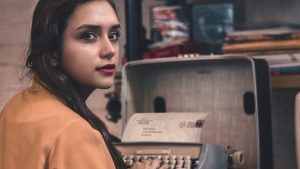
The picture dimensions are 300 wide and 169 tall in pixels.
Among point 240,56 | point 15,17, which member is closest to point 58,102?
point 240,56

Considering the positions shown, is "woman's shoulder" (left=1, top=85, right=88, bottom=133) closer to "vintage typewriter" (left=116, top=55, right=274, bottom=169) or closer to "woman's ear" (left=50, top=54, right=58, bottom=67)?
"woman's ear" (left=50, top=54, right=58, bottom=67)

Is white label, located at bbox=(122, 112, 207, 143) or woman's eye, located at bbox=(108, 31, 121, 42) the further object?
white label, located at bbox=(122, 112, 207, 143)

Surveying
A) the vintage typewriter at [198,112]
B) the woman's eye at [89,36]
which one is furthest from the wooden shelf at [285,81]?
the woman's eye at [89,36]

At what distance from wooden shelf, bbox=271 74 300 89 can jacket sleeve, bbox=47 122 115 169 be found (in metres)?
0.79

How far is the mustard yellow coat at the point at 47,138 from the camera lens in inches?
45.3

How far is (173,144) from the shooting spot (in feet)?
5.29

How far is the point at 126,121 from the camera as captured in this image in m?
1.95

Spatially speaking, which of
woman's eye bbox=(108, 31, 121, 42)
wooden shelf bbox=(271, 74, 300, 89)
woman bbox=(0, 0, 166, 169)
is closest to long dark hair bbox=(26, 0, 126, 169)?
woman bbox=(0, 0, 166, 169)

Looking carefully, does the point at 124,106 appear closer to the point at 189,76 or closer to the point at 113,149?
the point at 189,76

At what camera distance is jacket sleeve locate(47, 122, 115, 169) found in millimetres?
1140

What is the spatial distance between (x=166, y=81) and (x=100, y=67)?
67cm

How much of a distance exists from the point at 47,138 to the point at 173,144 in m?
0.51

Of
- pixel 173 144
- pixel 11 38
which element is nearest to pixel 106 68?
pixel 173 144

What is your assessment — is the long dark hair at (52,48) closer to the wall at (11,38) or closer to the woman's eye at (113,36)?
the woman's eye at (113,36)
